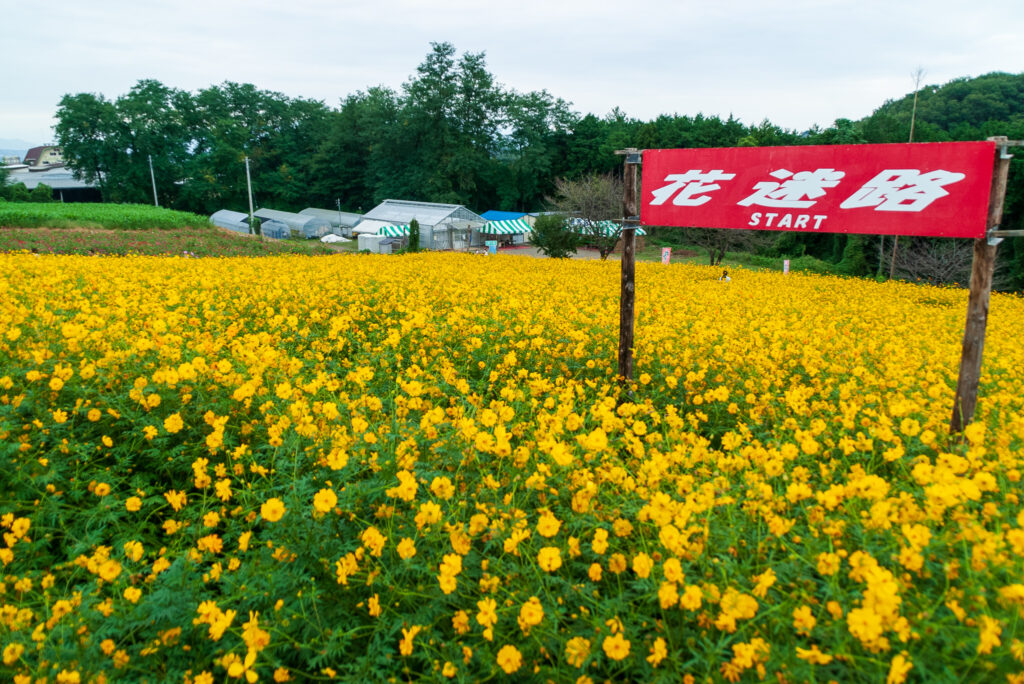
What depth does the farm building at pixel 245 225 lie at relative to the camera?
135 feet

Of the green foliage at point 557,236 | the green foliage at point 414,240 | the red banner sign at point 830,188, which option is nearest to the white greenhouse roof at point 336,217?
the green foliage at point 414,240

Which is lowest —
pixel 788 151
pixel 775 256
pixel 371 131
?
pixel 775 256

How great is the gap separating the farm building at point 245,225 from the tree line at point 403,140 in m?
10.8

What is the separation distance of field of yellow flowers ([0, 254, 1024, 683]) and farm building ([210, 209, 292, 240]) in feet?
130

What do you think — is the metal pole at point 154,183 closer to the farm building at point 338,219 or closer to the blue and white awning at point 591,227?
the farm building at point 338,219

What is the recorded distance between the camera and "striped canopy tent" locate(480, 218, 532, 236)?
138ft

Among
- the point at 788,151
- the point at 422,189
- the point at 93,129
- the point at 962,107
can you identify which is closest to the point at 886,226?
the point at 788,151

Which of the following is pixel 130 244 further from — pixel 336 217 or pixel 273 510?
pixel 336 217

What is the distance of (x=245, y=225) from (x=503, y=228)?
20.1 meters

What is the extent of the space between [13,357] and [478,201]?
175ft

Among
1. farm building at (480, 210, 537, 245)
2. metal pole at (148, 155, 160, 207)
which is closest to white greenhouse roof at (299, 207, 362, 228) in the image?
farm building at (480, 210, 537, 245)

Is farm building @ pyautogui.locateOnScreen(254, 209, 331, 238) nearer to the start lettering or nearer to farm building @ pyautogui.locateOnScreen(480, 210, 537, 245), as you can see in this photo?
farm building @ pyautogui.locateOnScreen(480, 210, 537, 245)

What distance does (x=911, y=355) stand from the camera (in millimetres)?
5586

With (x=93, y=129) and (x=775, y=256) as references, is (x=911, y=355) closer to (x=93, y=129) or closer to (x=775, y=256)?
(x=775, y=256)
